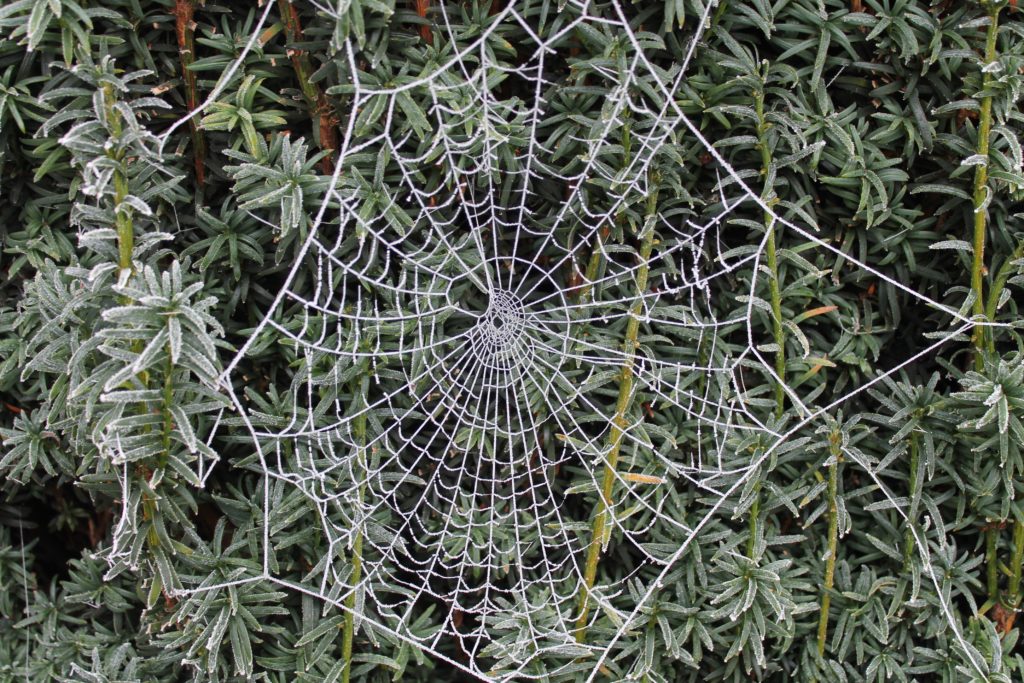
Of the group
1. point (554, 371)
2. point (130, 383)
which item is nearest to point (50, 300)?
point (130, 383)

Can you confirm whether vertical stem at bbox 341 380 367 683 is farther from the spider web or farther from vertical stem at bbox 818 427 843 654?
vertical stem at bbox 818 427 843 654

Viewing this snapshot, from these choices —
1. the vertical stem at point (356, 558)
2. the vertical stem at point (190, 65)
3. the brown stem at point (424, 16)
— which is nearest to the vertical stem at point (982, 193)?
the brown stem at point (424, 16)

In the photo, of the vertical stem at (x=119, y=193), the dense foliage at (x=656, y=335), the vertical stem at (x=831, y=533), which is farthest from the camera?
the vertical stem at (x=831, y=533)

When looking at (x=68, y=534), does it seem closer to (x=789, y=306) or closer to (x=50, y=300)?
(x=50, y=300)

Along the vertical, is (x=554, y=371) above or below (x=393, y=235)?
below

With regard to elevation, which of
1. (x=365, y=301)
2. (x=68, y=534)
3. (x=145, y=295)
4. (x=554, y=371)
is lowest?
(x=68, y=534)

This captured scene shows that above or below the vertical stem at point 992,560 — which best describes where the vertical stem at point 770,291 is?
above

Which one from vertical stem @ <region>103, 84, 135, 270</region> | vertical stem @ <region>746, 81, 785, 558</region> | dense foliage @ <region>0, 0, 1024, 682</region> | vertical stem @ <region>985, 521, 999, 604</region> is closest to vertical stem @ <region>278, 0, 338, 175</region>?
dense foliage @ <region>0, 0, 1024, 682</region>

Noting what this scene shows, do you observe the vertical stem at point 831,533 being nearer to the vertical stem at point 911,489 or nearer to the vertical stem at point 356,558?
the vertical stem at point 911,489
